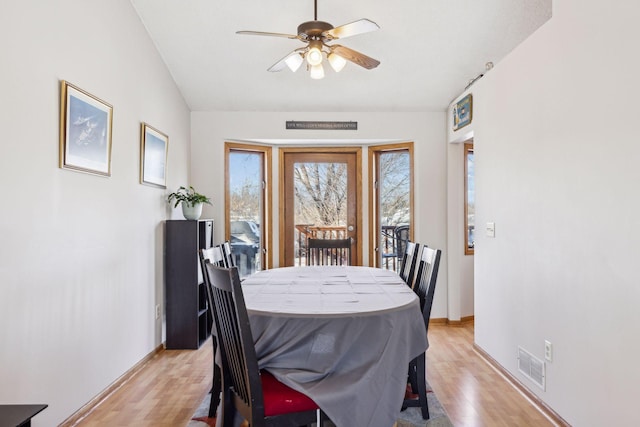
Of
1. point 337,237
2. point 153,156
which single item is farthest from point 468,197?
point 153,156

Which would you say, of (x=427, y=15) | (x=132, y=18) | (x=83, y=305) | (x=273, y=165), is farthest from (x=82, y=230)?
(x=427, y=15)

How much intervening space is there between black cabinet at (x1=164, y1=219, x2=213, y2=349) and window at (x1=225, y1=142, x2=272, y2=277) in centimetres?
93

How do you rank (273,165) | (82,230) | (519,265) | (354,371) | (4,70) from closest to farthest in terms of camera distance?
(354,371) → (4,70) → (82,230) → (519,265) → (273,165)

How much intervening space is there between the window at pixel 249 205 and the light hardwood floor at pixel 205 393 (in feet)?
4.22

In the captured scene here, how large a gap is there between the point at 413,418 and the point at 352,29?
87.7 inches

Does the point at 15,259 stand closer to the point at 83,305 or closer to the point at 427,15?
the point at 83,305

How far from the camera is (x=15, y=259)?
1.89 meters

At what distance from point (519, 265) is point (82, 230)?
273 cm

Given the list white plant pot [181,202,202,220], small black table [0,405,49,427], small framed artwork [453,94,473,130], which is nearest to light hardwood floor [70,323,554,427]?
small black table [0,405,49,427]

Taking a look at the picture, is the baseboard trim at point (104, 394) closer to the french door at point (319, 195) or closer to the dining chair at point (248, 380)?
the dining chair at point (248, 380)

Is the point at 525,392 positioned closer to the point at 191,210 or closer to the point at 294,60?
the point at 294,60

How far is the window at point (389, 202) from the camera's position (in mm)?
4652

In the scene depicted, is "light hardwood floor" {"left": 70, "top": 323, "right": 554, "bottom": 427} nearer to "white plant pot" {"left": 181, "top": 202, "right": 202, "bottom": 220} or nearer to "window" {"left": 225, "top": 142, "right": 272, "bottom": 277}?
"white plant pot" {"left": 181, "top": 202, "right": 202, "bottom": 220}

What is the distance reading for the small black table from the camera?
1.27 m
